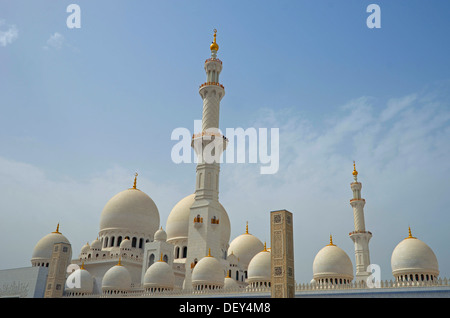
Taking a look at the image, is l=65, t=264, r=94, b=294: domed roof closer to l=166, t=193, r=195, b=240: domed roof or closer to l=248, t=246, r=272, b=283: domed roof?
l=166, t=193, r=195, b=240: domed roof

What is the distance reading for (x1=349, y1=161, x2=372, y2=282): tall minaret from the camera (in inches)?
1391

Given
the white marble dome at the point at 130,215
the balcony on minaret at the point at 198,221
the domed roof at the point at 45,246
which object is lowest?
the balcony on minaret at the point at 198,221

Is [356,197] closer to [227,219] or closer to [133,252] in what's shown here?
[227,219]

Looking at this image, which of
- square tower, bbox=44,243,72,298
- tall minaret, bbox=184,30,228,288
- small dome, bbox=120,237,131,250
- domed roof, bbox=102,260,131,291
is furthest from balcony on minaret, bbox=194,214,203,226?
square tower, bbox=44,243,72,298

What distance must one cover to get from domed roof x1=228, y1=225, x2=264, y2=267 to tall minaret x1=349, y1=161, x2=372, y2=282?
9.63 m

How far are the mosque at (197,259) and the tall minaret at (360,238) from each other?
83 millimetres

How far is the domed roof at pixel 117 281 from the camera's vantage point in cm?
3098

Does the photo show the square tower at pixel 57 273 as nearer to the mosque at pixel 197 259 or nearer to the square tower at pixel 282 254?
the mosque at pixel 197 259

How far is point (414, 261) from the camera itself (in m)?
24.7

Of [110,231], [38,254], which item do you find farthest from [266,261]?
[38,254]

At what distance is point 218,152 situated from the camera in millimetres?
33375

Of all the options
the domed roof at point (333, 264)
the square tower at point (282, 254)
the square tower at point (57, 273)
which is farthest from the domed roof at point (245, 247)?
the square tower at point (282, 254)

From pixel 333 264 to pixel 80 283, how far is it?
19537mm
